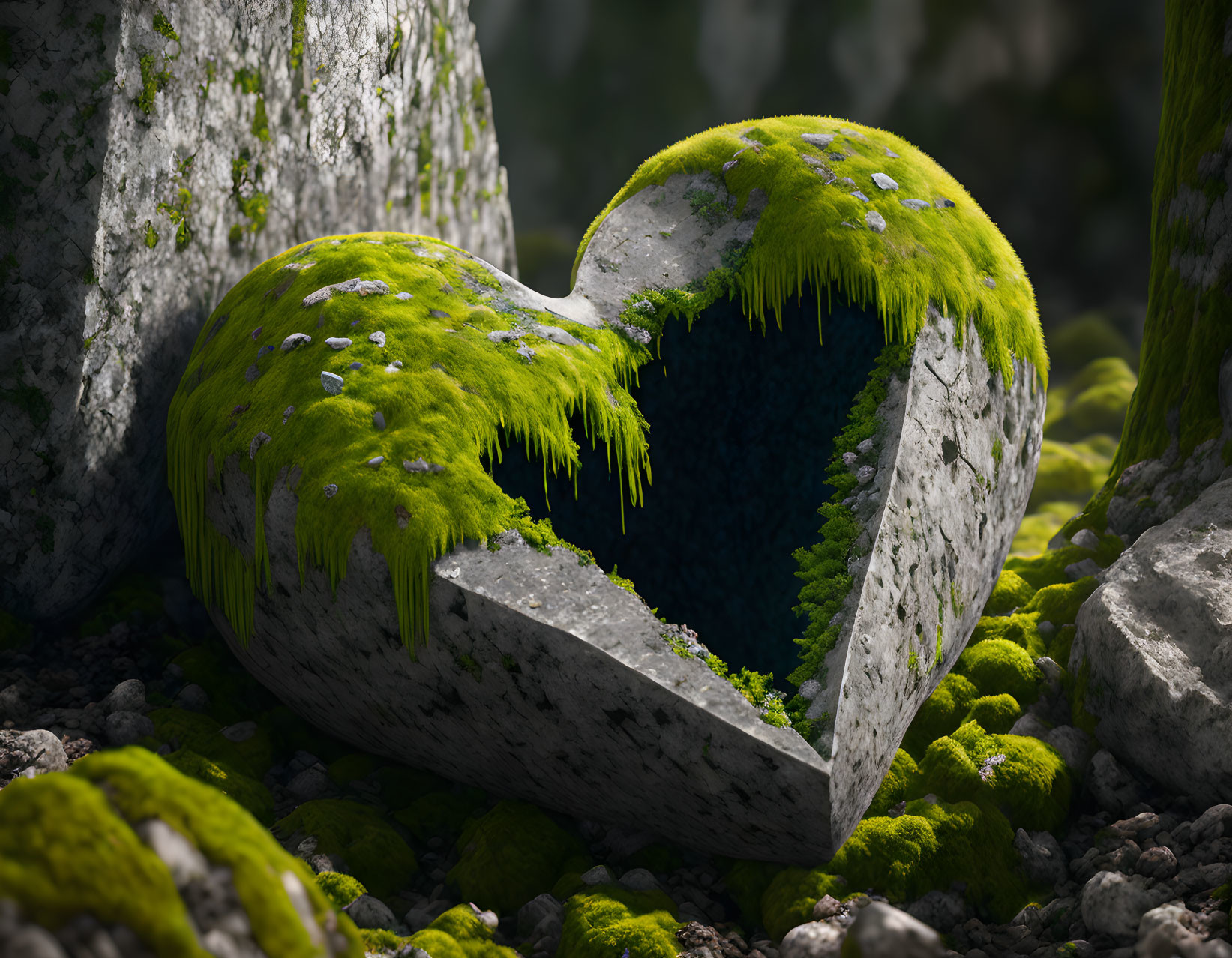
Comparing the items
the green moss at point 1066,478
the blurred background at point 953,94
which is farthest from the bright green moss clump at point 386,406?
the blurred background at point 953,94

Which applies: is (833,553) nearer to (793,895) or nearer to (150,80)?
(793,895)

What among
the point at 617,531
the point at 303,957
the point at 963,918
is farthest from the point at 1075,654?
the point at 303,957

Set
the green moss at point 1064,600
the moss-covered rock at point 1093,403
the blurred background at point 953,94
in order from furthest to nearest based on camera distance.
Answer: the blurred background at point 953,94, the moss-covered rock at point 1093,403, the green moss at point 1064,600

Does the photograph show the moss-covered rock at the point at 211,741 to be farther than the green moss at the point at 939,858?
Yes

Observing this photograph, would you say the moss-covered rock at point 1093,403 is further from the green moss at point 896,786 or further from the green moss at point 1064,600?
the green moss at point 896,786

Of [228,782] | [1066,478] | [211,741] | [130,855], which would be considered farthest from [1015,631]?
[1066,478]

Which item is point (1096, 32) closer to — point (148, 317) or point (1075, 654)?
point (1075, 654)

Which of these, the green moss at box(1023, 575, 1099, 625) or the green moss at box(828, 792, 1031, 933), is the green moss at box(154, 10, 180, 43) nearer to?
the green moss at box(828, 792, 1031, 933)
